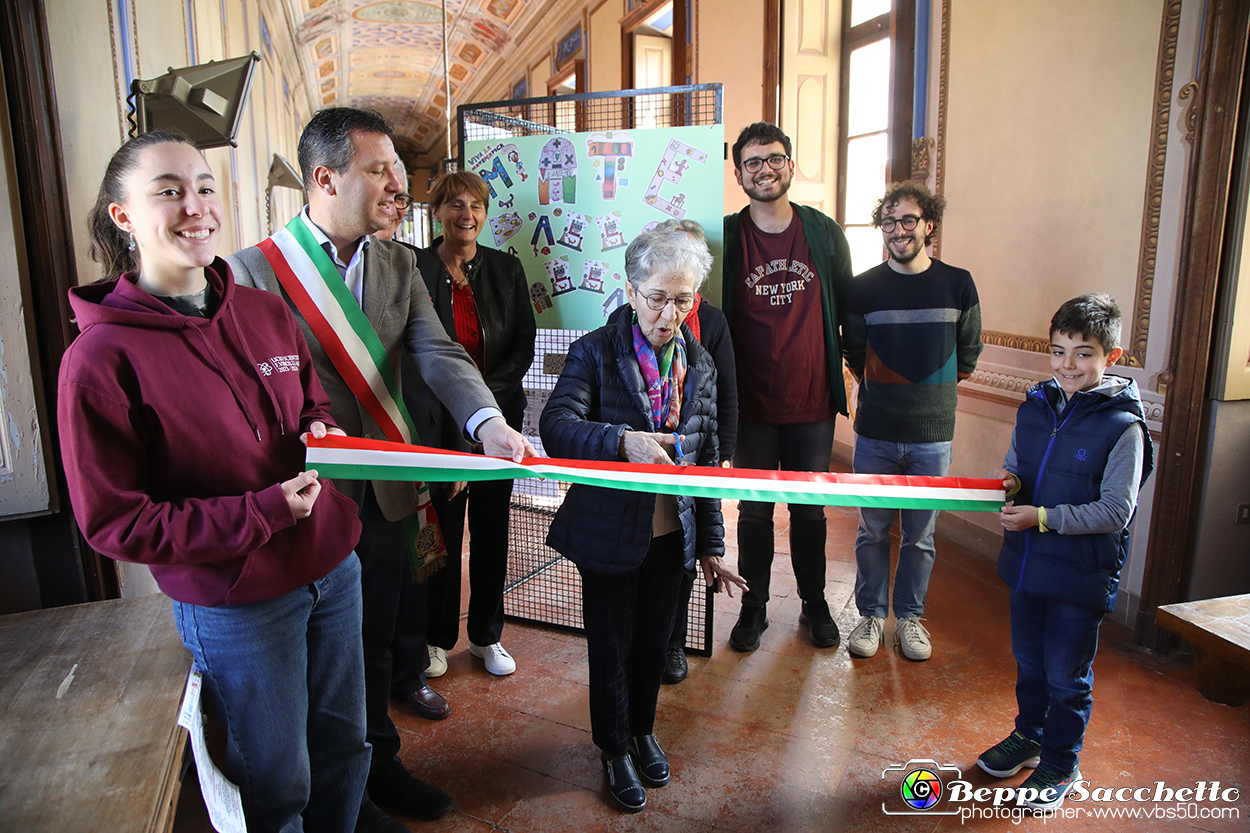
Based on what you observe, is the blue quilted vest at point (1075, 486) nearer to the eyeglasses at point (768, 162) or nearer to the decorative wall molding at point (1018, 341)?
A: the eyeglasses at point (768, 162)

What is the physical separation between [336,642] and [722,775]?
129 cm

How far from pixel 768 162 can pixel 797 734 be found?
1.94m

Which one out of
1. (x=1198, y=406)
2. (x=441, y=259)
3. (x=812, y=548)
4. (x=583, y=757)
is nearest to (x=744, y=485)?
(x=583, y=757)

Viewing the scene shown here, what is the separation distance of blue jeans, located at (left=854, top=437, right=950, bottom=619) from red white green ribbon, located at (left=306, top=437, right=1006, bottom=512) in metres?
1.00

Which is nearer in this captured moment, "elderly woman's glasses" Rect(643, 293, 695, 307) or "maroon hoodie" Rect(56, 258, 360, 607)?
"maroon hoodie" Rect(56, 258, 360, 607)

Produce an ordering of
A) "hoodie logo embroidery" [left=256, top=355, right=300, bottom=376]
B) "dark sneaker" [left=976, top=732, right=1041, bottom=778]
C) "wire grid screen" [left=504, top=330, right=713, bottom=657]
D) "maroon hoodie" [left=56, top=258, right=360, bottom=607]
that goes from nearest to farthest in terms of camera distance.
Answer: "maroon hoodie" [left=56, top=258, right=360, bottom=607] → "hoodie logo embroidery" [left=256, top=355, right=300, bottom=376] → "dark sneaker" [left=976, top=732, right=1041, bottom=778] → "wire grid screen" [left=504, top=330, right=713, bottom=657]

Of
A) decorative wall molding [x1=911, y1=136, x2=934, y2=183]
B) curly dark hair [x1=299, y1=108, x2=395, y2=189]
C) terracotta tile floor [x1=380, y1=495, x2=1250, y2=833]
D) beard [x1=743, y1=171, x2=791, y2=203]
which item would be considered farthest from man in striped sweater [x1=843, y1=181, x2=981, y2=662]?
curly dark hair [x1=299, y1=108, x2=395, y2=189]

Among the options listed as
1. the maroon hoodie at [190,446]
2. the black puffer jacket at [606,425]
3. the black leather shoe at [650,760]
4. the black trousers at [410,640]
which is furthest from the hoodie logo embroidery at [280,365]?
the black leather shoe at [650,760]

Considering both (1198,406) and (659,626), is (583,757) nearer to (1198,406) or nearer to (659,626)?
(659,626)

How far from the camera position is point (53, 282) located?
72.2 inches

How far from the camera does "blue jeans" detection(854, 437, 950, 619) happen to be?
2840 mm

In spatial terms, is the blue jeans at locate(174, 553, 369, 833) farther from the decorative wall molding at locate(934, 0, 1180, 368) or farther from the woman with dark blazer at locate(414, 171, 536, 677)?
the decorative wall molding at locate(934, 0, 1180, 368)

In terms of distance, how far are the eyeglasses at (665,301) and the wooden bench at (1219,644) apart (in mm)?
1218

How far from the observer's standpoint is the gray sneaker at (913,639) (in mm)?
2898
